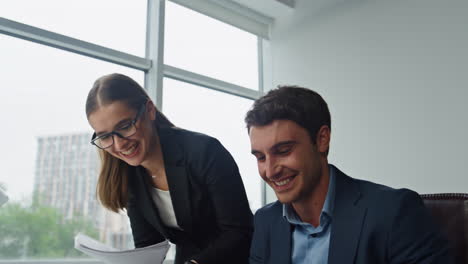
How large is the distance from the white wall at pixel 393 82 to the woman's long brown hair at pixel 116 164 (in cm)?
209

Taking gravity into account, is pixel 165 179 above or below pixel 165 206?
above

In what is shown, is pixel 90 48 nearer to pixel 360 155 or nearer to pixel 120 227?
pixel 120 227

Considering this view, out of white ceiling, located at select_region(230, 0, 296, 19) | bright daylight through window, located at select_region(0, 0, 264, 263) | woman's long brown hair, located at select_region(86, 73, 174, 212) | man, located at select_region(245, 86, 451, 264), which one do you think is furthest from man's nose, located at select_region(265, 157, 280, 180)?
white ceiling, located at select_region(230, 0, 296, 19)

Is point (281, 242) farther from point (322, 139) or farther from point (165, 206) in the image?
point (165, 206)

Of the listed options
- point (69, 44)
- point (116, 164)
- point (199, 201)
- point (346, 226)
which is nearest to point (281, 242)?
point (346, 226)

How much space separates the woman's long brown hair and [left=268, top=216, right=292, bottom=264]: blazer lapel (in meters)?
0.66

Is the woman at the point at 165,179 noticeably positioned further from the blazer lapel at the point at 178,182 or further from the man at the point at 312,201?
the man at the point at 312,201

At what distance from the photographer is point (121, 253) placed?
136 cm

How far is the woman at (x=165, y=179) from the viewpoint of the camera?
1508mm

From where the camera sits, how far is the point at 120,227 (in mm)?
2818

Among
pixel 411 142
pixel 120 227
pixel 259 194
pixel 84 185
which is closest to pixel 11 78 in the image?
pixel 84 185

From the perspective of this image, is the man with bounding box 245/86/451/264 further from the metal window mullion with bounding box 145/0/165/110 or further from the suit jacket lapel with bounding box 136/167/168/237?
the metal window mullion with bounding box 145/0/165/110

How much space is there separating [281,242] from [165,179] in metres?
0.62

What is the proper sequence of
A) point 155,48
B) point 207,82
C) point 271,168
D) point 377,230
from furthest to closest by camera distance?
point 207,82 < point 155,48 < point 271,168 < point 377,230
